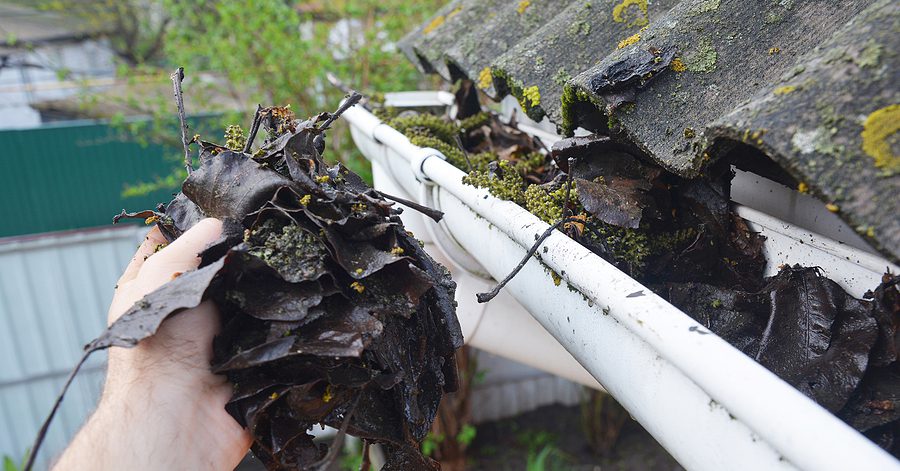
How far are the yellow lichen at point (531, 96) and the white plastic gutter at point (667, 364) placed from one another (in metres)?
0.28

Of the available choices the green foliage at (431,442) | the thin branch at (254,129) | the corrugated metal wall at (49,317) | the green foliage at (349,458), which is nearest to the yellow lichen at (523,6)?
the thin branch at (254,129)

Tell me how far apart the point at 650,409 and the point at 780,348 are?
0.86ft

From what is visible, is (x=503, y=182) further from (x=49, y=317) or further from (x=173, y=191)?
(x=49, y=317)

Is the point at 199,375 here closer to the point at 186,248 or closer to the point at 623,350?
the point at 186,248

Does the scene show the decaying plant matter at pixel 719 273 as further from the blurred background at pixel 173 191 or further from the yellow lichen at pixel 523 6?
the blurred background at pixel 173 191

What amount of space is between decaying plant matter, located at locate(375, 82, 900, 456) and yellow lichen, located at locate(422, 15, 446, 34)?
152 centimetres

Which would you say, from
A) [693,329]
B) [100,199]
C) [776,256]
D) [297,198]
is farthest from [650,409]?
[100,199]

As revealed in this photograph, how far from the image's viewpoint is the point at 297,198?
3.69 feet

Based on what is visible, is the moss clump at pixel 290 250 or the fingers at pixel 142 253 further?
the fingers at pixel 142 253

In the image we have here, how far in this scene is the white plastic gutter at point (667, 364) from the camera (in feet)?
2.25

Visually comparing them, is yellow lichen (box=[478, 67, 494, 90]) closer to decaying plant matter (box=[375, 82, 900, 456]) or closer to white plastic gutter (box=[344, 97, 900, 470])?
decaying plant matter (box=[375, 82, 900, 456])

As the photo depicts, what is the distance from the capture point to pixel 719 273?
1268 mm

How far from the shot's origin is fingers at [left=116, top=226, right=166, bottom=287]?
50.9 inches

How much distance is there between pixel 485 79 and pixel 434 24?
1144mm
